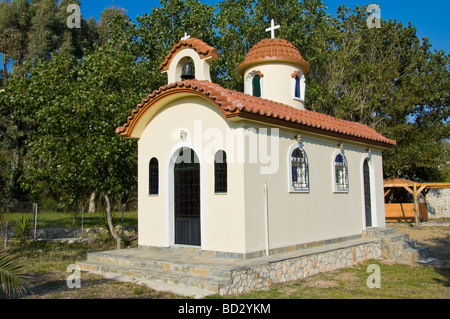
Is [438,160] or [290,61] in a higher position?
[290,61]

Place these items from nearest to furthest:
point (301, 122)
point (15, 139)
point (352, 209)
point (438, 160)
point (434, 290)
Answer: point (434, 290), point (301, 122), point (352, 209), point (438, 160), point (15, 139)

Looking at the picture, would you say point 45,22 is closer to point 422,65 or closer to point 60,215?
point 60,215

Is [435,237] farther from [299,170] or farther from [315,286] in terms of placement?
[315,286]

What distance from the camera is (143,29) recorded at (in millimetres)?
19703

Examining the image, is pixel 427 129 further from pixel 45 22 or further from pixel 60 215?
pixel 45 22

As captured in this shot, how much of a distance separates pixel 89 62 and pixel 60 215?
41.1ft

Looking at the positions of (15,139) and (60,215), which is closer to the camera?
(60,215)

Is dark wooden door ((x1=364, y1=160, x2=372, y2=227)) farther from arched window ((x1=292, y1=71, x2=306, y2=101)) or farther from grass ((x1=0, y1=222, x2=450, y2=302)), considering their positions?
arched window ((x1=292, y1=71, x2=306, y2=101))

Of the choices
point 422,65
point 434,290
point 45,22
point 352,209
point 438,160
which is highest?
point 45,22

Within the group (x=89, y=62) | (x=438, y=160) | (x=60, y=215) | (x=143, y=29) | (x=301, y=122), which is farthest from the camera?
(x=438, y=160)

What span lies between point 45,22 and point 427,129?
27.8 meters

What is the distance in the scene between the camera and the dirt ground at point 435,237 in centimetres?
1311

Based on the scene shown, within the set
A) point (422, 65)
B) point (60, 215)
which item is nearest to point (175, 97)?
point (60, 215)

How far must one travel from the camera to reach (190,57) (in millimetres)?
10562
